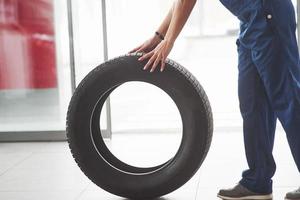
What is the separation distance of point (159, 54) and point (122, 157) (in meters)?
1.34

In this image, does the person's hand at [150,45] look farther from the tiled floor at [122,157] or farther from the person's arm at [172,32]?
the tiled floor at [122,157]

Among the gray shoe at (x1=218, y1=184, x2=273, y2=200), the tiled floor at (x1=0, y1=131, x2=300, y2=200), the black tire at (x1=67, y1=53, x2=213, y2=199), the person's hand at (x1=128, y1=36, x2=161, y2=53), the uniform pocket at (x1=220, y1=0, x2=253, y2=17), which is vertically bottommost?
the tiled floor at (x1=0, y1=131, x2=300, y2=200)

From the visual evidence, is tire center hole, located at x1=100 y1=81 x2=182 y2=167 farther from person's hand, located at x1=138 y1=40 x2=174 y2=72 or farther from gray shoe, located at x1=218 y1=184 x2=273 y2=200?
person's hand, located at x1=138 y1=40 x2=174 y2=72

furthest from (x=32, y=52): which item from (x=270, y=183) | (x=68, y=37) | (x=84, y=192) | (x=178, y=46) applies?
(x=178, y=46)

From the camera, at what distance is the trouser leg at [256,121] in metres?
2.22

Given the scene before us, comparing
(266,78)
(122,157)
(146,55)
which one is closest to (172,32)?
(146,55)

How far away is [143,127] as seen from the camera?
15.1 feet

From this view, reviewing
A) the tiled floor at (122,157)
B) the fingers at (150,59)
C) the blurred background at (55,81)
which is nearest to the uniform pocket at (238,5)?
the fingers at (150,59)

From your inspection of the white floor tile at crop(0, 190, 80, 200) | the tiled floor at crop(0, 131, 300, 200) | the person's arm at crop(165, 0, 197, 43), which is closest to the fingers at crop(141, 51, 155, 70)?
the person's arm at crop(165, 0, 197, 43)

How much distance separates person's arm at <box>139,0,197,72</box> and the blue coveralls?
0.51 feet

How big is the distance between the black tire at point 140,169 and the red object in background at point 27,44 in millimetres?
1866

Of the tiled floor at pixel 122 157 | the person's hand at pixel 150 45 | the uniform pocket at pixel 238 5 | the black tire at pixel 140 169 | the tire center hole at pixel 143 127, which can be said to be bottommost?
the tire center hole at pixel 143 127

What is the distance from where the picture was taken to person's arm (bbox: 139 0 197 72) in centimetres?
216

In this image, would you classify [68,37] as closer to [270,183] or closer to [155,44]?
[155,44]
